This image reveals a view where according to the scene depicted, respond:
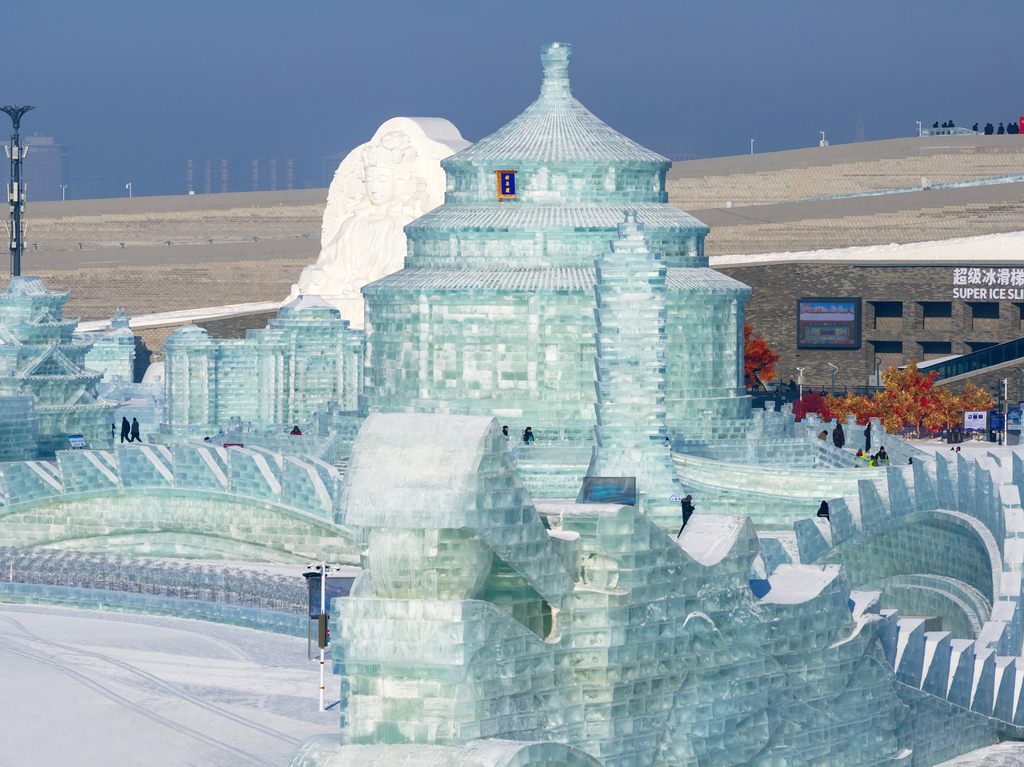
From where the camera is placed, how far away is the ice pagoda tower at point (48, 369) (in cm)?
4194

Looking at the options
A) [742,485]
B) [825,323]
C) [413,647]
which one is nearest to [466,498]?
[413,647]

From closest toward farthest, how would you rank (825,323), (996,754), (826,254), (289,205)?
(996,754)
(825,323)
(826,254)
(289,205)

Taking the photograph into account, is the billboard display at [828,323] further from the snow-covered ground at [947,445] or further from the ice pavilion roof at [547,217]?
the ice pavilion roof at [547,217]

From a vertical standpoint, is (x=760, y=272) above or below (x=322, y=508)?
above

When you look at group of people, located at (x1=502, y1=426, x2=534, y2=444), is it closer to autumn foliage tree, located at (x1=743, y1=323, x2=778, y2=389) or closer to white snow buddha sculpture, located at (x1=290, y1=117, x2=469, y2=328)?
white snow buddha sculpture, located at (x1=290, y1=117, x2=469, y2=328)

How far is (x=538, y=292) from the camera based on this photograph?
3941 centimetres

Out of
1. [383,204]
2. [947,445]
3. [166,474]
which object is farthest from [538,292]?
[383,204]

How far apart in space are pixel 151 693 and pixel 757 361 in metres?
52.6

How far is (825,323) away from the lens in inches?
2987

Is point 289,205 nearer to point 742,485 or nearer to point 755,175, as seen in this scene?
point 755,175

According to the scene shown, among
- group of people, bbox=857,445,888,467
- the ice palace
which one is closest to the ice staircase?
the ice palace

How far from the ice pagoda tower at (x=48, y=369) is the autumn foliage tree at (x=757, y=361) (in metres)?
34.5

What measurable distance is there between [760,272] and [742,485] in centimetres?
4625

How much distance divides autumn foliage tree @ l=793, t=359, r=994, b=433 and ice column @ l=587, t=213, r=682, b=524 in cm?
3191
